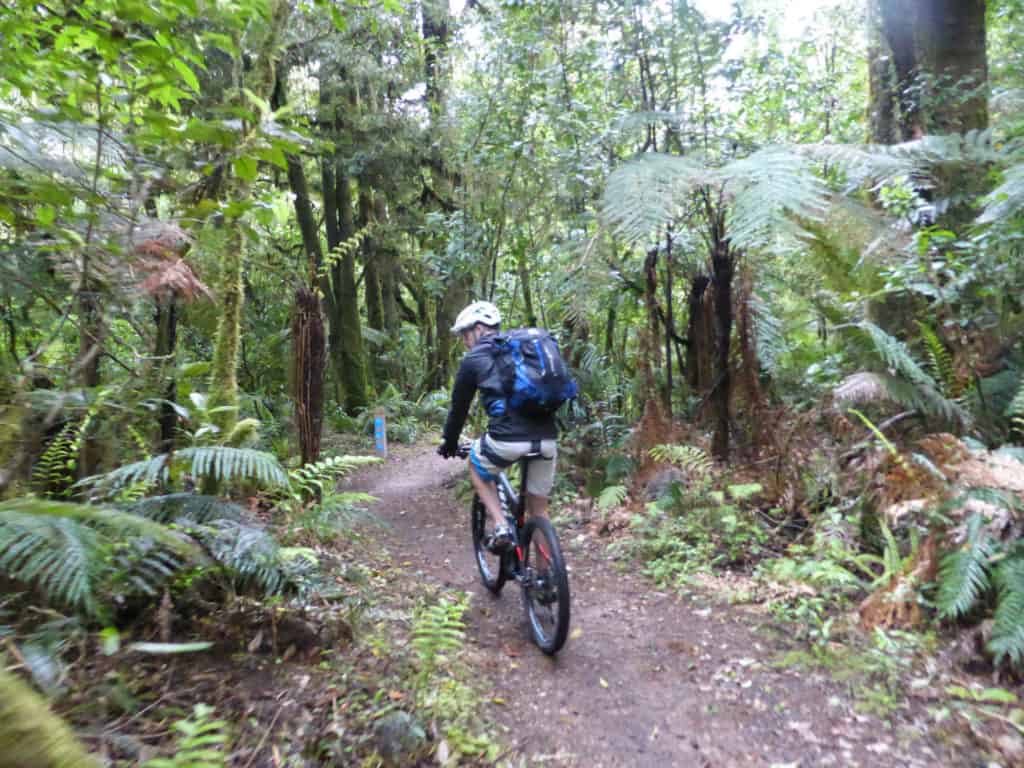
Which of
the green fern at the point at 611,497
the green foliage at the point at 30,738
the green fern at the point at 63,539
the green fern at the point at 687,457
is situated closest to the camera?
the green foliage at the point at 30,738

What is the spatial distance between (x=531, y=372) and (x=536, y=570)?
4.02 feet

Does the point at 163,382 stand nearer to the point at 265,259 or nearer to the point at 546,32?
the point at 546,32

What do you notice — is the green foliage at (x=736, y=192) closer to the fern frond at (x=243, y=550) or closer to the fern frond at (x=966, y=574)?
the fern frond at (x=966, y=574)

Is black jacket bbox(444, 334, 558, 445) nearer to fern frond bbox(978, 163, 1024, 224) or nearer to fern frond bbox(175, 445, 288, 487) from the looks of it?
fern frond bbox(175, 445, 288, 487)

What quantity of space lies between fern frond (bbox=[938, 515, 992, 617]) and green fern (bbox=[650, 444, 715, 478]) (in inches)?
83.6

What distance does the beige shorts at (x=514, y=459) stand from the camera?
383 centimetres

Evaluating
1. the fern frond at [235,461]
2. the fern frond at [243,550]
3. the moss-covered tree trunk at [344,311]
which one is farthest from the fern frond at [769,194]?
the moss-covered tree trunk at [344,311]

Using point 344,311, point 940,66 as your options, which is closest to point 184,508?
point 940,66

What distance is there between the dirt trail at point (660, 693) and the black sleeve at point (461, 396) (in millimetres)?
1278

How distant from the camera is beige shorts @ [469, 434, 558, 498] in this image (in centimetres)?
383

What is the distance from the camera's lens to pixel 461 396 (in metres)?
4.04

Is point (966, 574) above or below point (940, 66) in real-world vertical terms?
below

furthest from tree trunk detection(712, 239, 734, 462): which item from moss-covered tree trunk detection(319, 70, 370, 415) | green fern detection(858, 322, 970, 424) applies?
moss-covered tree trunk detection(319, 70, 370, 415)

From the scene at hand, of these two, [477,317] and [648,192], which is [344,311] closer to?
[477,317]
